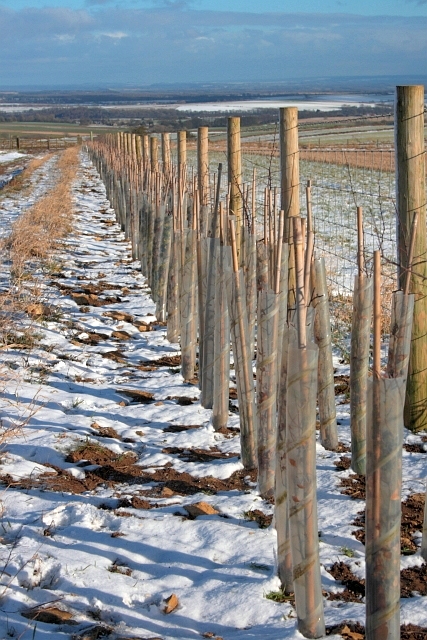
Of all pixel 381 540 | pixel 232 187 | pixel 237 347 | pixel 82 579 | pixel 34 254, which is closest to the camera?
pixel 381 540

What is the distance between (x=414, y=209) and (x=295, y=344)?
2.04m

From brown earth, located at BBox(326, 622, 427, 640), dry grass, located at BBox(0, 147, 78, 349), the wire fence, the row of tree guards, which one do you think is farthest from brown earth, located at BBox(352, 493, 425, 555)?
dry grass, located at BBox(0, 147, 78, 349)

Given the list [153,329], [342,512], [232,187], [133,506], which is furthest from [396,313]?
[153,329]

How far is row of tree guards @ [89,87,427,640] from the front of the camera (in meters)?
2.58

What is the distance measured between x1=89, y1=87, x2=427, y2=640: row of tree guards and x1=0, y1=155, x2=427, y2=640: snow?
198 millimetres

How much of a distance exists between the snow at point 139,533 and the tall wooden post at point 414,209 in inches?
17.1

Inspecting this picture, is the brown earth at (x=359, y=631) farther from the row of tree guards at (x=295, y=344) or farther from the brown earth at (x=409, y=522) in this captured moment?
the brown earth at (x=409, y=522)

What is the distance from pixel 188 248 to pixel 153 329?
74.4 inches

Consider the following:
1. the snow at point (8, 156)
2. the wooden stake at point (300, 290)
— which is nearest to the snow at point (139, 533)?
the wooden stake at point (300, 290)

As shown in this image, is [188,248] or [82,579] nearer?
[82,579]

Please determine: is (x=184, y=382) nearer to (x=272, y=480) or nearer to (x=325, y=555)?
(x=272, y=480)

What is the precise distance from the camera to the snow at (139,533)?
10.2 ft

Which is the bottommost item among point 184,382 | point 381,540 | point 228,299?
point 184,382

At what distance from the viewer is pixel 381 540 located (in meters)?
2.59
